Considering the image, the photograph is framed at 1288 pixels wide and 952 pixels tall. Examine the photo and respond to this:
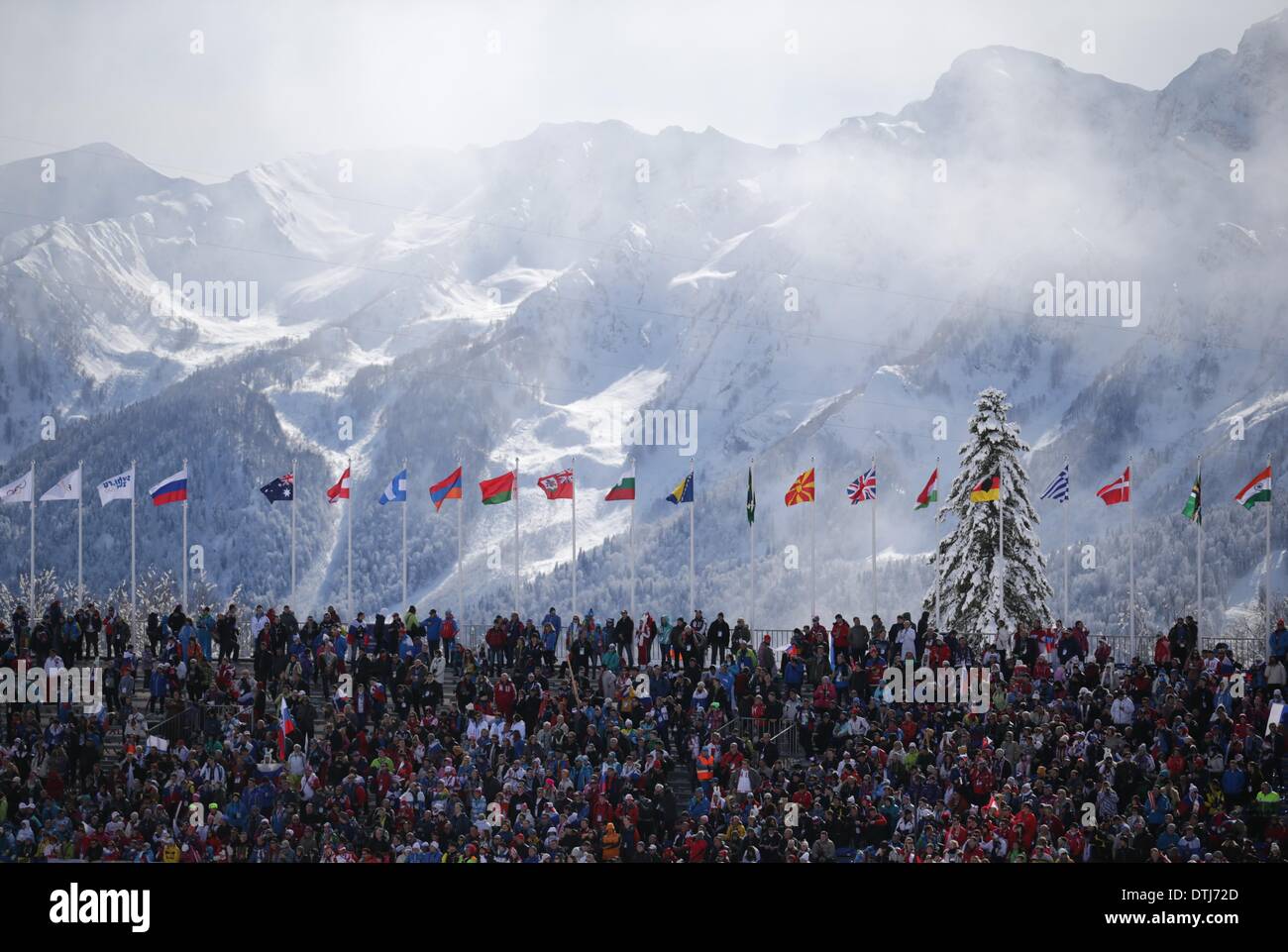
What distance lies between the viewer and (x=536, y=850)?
28781 mm

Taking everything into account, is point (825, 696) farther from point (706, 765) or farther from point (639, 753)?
point (639, 753)

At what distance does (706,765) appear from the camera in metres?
32.7

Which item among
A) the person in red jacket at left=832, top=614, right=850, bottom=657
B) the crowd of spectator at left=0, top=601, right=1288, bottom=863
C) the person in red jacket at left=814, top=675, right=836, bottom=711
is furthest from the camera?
the person in red jacket at left=832, top=614, right=850, bottom=657

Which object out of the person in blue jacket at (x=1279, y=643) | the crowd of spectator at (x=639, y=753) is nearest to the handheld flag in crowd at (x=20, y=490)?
the crowd of spectator at (x=639, y=753)

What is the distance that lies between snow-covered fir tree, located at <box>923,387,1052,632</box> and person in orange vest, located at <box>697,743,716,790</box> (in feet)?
78.1

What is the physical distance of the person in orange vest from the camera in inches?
1277

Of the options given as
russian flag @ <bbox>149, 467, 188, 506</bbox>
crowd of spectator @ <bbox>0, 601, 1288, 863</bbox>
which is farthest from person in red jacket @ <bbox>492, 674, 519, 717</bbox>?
russian flag @ <bbox>149, 467, 188, 506</bbox>

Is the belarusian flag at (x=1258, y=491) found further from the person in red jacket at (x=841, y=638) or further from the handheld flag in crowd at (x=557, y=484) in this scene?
the handheld flag in crowd at (x=557, y=484)

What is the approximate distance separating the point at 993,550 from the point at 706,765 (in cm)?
2617

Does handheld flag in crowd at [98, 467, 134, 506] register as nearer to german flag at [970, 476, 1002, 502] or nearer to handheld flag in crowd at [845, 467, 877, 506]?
handheld flag in crowd at [845, 467, 877, 506]

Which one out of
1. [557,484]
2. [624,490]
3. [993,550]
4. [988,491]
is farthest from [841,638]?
[993,550]

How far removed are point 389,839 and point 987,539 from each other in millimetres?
30966
